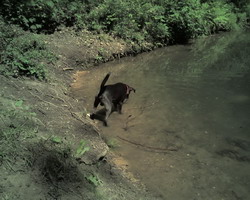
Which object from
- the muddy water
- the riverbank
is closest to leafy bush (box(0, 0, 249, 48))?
the riverbank

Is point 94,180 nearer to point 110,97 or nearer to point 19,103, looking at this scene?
point 19,103

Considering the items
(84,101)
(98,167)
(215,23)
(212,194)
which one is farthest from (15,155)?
(215,23)

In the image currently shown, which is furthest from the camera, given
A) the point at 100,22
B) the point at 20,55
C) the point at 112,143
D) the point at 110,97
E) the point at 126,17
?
the point at 126,17

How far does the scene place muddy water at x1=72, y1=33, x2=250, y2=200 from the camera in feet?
19.0

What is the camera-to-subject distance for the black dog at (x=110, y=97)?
761 centimetres

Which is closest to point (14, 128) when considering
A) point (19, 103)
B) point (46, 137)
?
point (46, 137)

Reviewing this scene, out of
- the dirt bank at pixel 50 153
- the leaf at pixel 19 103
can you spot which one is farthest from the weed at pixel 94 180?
the leaf at pixel 19 103

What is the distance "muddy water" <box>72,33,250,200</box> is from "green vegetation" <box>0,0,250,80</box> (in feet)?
5.95

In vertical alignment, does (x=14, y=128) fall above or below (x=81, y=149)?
above

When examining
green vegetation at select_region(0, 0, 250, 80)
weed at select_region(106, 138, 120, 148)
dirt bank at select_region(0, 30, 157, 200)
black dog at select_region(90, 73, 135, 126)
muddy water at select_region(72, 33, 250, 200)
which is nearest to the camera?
dirt bank at select_region(0, 30, 157, 200)

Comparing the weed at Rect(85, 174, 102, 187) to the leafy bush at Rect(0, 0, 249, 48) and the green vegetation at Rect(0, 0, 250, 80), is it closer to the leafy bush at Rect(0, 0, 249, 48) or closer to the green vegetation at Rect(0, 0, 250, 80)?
the green vegetation at Rect(0, 0, 250, 80)

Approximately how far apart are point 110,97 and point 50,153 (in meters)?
3.27

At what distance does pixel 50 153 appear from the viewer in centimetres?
471

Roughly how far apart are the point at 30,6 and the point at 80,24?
2.60 metres
